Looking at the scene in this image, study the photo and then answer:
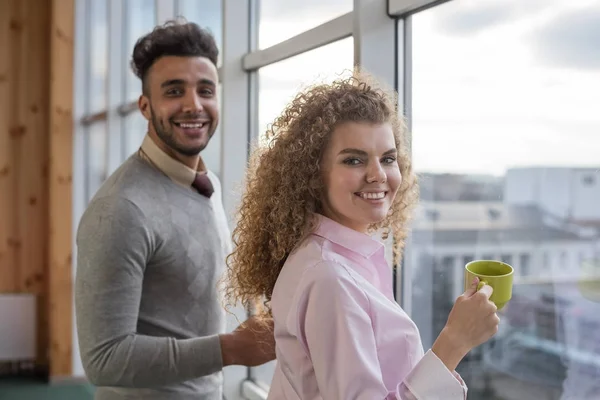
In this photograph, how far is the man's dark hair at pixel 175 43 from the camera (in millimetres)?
2061

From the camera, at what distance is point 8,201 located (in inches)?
241

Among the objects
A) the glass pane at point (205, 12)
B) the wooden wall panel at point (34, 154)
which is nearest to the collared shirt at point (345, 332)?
the glass pane at point (205, 12)

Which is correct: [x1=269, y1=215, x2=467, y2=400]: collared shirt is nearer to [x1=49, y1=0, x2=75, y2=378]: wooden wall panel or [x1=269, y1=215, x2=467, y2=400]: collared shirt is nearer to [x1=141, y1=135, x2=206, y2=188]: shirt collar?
[x1=141, y1=135, x2=206, y2=188]: shirt collar

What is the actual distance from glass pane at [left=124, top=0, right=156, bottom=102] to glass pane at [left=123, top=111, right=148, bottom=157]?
0.39ft

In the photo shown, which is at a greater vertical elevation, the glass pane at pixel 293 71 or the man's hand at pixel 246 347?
the glass pane at pixel 293 71

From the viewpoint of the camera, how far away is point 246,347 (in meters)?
1.79

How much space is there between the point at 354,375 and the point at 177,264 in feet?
2.90

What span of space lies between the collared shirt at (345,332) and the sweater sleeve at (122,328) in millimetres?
548

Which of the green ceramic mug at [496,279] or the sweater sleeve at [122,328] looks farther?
the sweater sleeve at [122,328]

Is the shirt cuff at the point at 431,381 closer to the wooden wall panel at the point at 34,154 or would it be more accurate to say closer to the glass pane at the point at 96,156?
the glass pane at the point at 96,156

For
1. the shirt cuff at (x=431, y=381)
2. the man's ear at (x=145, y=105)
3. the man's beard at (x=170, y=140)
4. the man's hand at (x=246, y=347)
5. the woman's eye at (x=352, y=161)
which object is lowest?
the man's hand at (x=246, y=347)

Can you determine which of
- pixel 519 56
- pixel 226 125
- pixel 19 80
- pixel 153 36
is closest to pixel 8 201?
pixel 19 80

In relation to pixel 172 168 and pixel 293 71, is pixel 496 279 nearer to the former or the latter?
pixel 172 168

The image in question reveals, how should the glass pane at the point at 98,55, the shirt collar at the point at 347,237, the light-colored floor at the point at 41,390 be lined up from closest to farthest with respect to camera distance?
the shirt collar at the point at 347,237
the light-colored floor at the point at 41,390
the glass pane at the point at 98,55
